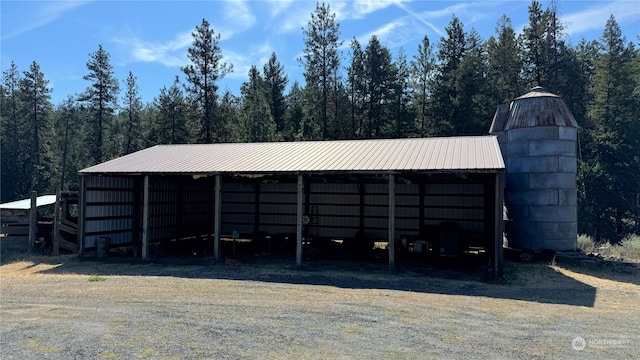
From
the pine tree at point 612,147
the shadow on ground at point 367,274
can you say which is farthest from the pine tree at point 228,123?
the pine tree at point 612,147

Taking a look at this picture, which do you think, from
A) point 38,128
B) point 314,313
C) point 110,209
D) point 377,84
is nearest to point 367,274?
point 314,313

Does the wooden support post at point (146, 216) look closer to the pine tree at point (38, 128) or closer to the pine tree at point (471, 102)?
the pine tree at point (471, 102)

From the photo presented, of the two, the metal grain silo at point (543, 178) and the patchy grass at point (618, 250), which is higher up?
the metal grain silo at point (543, 178)

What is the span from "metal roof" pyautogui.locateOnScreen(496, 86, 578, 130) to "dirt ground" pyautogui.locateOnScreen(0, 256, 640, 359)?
560 cm

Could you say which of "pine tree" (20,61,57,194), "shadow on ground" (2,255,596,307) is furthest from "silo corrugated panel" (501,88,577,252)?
"pine tree" (20,61,57,194)

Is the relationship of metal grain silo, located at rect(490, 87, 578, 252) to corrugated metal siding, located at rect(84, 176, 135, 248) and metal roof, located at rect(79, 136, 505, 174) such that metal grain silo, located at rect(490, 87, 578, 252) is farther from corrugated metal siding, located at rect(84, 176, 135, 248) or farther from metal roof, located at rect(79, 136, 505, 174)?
corrugated metal siding, located at rect(84, 176, 135, 248)

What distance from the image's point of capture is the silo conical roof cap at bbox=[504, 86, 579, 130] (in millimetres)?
15914

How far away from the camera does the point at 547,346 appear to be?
21.0ft

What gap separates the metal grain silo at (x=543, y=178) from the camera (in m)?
15.5

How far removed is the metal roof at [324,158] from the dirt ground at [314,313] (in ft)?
10.4

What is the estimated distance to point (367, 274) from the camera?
12.7m

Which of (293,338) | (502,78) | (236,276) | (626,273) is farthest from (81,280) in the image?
(502,78)

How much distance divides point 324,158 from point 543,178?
8.04 m

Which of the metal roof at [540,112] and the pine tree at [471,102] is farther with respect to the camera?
the pine tree at [471,102]
